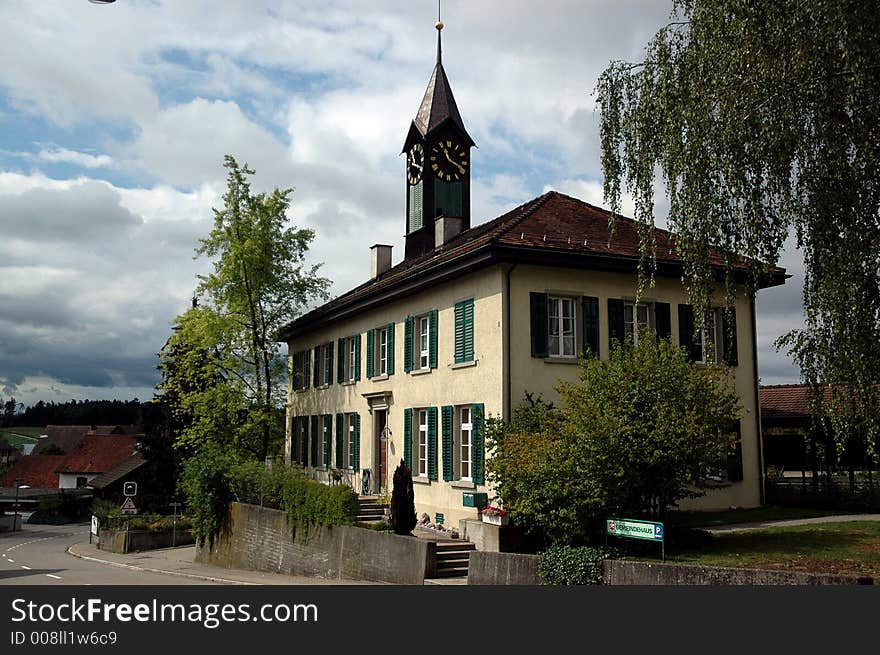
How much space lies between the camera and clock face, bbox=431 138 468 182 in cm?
3172

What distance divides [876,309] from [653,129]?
3.92 meters

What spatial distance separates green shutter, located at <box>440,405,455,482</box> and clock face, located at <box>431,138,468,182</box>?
11.9 meters

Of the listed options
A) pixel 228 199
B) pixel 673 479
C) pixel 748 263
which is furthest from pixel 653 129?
pixel 228 199

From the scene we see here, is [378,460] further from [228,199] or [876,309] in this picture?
[876,309]

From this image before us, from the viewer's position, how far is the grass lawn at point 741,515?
67.9 feet

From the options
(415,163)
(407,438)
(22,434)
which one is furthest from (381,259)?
(22,434)

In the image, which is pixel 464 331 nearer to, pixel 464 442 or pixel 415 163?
pixel 464 442

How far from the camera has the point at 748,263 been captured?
1281cm

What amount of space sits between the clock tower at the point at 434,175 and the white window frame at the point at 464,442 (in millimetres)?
9942

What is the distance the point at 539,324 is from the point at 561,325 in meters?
0.84

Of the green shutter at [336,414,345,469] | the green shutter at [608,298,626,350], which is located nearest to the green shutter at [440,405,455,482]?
the green shutter at [608,298,626,350]

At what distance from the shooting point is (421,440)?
24.4 meters

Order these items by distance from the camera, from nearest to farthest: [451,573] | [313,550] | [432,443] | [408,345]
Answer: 1. [451,573]
2. [313,550]
3. [432,443]
4. [408,345]

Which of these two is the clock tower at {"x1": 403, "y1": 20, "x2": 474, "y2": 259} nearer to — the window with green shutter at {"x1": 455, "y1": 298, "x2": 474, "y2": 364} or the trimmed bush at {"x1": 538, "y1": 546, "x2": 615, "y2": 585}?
the window with green shutter at {"x1": 455, "y1": 298, "x2": 474, "y2": 364}
